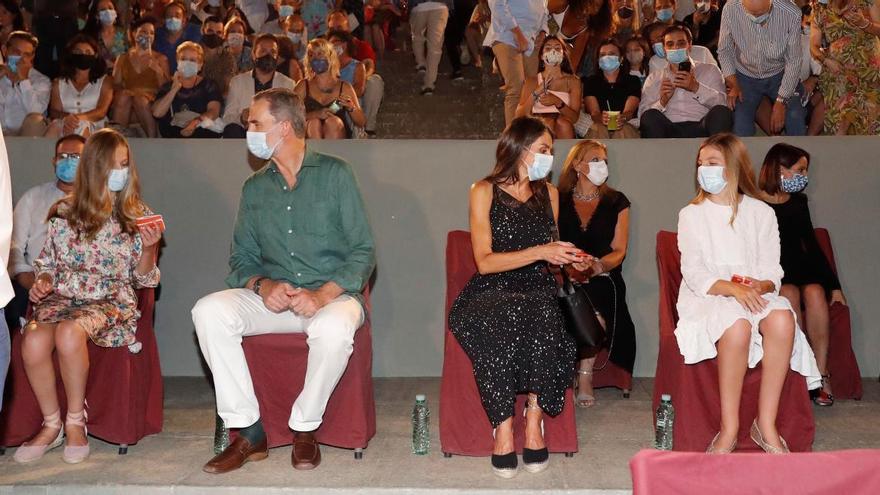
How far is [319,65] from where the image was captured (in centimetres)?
655

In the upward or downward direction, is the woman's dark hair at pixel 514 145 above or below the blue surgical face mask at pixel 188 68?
below

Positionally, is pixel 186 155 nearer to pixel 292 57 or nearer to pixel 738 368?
pixel 292 57

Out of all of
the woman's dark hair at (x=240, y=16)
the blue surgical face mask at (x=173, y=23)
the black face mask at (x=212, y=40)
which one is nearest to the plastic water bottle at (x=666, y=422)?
the black face mask at (x=212, y=40)

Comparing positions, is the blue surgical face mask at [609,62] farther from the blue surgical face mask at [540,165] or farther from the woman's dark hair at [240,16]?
the woman's dark hair at [240,16]

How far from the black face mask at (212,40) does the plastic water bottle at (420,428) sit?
4352mm

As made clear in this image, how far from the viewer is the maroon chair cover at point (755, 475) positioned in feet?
5.57

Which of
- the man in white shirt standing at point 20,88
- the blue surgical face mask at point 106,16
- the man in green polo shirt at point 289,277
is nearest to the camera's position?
the man in green polo shirt at point 289,277

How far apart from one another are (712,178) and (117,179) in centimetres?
241

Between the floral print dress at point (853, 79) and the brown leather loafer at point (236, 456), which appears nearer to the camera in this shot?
Result: the brown leather loafer at point (236, 456)

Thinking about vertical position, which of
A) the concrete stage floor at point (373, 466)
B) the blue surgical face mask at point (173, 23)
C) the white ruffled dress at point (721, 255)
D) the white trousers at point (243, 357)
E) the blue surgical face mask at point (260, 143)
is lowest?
the concrete stage floor at point (373, 466)

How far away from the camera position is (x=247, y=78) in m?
6.88

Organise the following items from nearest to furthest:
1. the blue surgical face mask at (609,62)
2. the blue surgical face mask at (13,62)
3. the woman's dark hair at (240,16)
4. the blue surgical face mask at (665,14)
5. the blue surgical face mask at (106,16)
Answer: the blue surgical face mask at (609,62)
the blue surgical face mask at (13,62)
the blue surgical face mask at (665,14)
the blue surgical face mask at (106,16)
the woman's dark hair at (240,16)

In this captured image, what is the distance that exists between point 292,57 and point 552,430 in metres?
3.93

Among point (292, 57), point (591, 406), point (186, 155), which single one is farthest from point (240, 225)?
point (292, 57)
